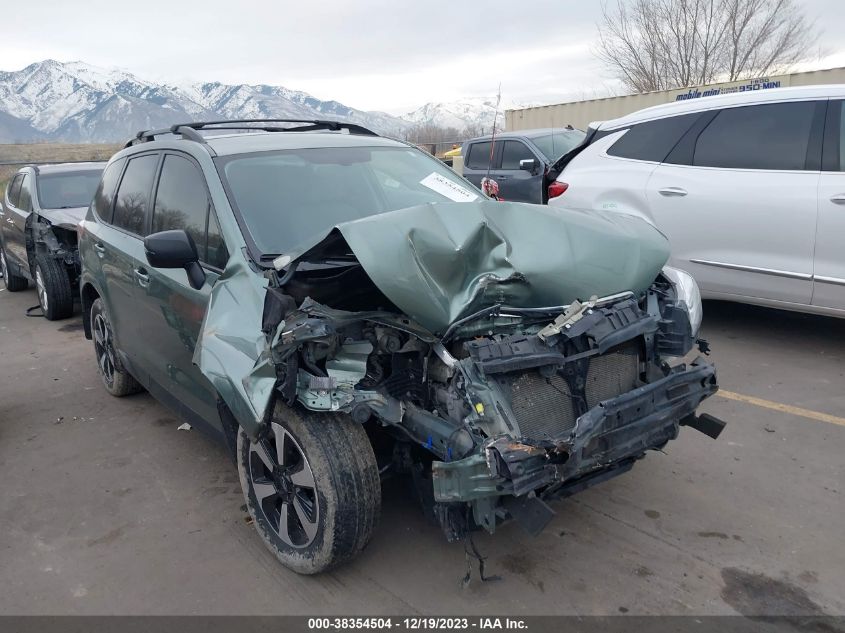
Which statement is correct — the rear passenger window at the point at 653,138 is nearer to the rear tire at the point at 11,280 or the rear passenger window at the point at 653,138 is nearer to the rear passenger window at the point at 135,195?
the rear passenger window at the point at 135,195

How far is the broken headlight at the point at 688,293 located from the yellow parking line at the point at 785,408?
1179mm

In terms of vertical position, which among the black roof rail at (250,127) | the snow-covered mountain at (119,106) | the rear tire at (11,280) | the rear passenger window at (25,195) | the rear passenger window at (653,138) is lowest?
the rear tire at (11,280)

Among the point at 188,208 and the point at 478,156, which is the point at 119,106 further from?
the point at 188,208

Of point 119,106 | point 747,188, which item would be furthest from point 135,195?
point 119,106

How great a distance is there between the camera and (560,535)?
3.16m

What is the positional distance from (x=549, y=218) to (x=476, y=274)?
1.87 ft

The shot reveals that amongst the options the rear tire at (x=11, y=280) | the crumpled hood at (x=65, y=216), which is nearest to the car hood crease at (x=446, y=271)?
the crumpled hood at (x=65, y=216)

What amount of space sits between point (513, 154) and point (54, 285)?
6907 millimetres

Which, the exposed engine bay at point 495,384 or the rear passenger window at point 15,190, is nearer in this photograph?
the exposed engine bay at point 495,384

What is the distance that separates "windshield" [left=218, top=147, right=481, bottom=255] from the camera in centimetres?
329

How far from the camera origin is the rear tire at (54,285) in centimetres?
741

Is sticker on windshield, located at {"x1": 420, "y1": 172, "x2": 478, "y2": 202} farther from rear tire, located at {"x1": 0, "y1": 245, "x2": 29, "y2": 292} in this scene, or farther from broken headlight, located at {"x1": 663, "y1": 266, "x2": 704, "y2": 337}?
rear tire, located at {"x1": 0, "y1": 245, "x2": 29, "y2": 292}

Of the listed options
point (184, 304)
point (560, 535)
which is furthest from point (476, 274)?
Answer: point (184, 304)

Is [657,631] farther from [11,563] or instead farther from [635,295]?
[11,563]
